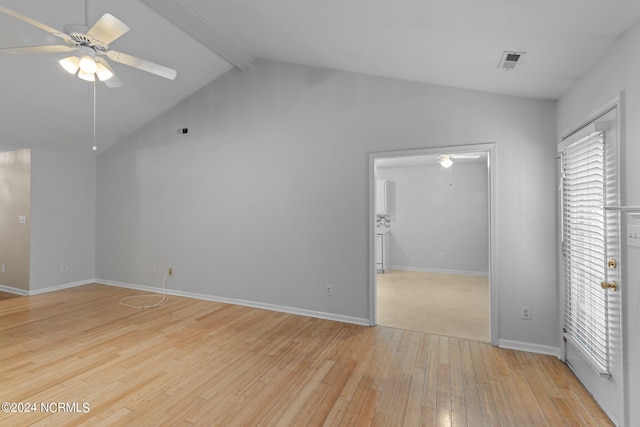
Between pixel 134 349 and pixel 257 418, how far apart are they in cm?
175

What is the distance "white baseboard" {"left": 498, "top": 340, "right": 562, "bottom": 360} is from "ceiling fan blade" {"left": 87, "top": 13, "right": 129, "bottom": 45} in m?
4.16

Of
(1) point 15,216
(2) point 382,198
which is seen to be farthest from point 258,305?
(1) point 15,216

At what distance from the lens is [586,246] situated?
2.31 meters

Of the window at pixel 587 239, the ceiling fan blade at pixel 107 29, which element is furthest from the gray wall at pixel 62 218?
the window at pixel 587 239

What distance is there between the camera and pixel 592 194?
7.24 ft

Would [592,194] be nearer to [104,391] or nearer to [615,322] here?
[615,322]

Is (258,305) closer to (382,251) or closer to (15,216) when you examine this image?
(382,251)

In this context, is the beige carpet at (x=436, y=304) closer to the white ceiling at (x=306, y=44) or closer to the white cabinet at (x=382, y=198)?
the white cabinet at (x=382, y=198)

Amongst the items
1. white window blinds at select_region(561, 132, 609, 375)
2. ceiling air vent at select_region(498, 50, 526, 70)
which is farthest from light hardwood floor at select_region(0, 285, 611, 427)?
ceiling air vent at select_region(498, 50, 526, 70)

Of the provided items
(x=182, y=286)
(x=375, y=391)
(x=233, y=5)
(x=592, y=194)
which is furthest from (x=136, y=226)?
(x=592, y=194)

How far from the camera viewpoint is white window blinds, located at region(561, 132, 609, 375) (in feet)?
6.81

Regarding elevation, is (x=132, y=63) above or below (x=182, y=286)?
above

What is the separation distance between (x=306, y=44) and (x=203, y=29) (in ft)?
4.15

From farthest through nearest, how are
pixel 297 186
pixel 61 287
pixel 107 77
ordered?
pixel 61 287, pixel 297 186, pixel 107 77
